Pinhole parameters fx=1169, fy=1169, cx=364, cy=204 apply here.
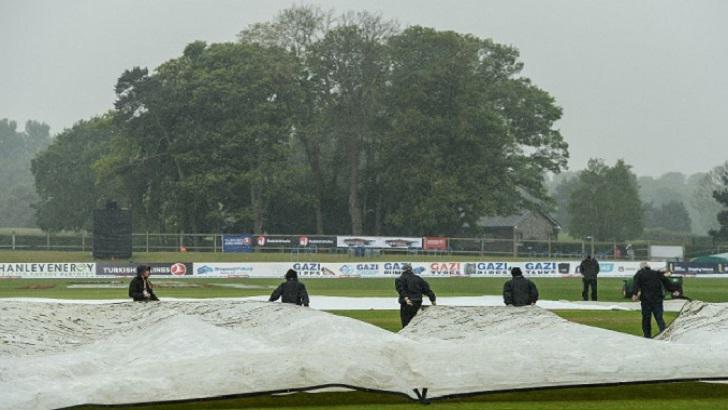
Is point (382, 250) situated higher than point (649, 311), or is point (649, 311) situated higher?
point (382, 250)

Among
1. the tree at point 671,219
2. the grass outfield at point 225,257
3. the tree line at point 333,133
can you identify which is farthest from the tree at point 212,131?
the tree at point 671,219

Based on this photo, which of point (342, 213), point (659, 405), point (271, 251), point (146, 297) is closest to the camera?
point (659, 405)

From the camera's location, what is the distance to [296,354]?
1540 centimetres

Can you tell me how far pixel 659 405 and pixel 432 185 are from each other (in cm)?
7693

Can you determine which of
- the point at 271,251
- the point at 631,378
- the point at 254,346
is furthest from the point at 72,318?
the point at 271,251

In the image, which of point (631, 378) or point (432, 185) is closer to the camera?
point (631, 378)

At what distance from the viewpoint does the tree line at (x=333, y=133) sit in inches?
3693

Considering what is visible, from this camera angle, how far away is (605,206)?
379 ft

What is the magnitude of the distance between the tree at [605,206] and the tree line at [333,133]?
12265 millimetres

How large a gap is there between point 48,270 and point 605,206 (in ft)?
219

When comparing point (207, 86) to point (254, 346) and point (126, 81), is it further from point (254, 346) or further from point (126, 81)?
point (254, 346)

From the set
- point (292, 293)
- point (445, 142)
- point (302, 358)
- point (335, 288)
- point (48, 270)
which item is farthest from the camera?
point (445, 142)

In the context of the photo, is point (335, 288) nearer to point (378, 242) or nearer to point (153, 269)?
point (153, 269)

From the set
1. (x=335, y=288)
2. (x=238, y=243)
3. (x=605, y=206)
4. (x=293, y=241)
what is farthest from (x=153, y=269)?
(x=605, y=206)
